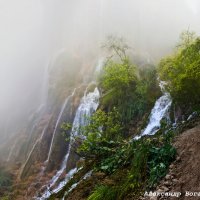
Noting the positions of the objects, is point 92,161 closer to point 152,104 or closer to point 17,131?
point 152,104

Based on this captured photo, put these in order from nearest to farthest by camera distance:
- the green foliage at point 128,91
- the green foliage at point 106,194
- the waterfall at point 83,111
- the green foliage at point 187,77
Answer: the green foliage at point 106,194 < the green foliage at point 187,77 < the green foliage at point 128,91 < the waterfall at point 83,111

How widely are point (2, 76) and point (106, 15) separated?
22869 millimetres

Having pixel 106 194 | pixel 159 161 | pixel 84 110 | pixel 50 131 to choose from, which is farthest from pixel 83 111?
pixel 106 194

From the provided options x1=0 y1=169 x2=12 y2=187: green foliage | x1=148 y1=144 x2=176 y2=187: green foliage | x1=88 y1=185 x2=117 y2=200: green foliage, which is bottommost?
x1=88 y1=185 x2=117 y2=200: green foliage

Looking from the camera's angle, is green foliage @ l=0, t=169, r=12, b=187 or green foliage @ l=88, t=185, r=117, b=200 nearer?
green foliage @ l=88, t=185, r=117, b=200

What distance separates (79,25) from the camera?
6209cm

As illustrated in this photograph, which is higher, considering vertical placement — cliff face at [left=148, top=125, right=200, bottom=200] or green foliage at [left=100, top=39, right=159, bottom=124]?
green foliage at [left=100, top=39, right=159, bottom=124]

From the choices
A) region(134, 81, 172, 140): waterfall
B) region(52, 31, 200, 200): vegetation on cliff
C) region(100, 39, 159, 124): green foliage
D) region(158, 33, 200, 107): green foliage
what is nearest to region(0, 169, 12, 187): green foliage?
region(52, 31, 200, 200): vegetation on cliff

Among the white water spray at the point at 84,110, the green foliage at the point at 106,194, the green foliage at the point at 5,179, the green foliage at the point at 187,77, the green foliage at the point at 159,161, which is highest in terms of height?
the white water spray at the point at 84,110

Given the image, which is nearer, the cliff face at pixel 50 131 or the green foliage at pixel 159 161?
the green foliage at pixel 159 161

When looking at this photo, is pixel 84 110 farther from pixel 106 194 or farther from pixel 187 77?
pixel 106 194

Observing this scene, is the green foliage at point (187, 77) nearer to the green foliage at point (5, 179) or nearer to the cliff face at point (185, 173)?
the cliff face at point (185, 173)

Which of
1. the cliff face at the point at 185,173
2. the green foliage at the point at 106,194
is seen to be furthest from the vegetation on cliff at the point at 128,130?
the cliff face at the point at 185,173

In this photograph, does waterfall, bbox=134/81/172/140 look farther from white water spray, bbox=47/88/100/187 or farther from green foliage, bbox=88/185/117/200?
green foliage, bbox=88/185/117/200
